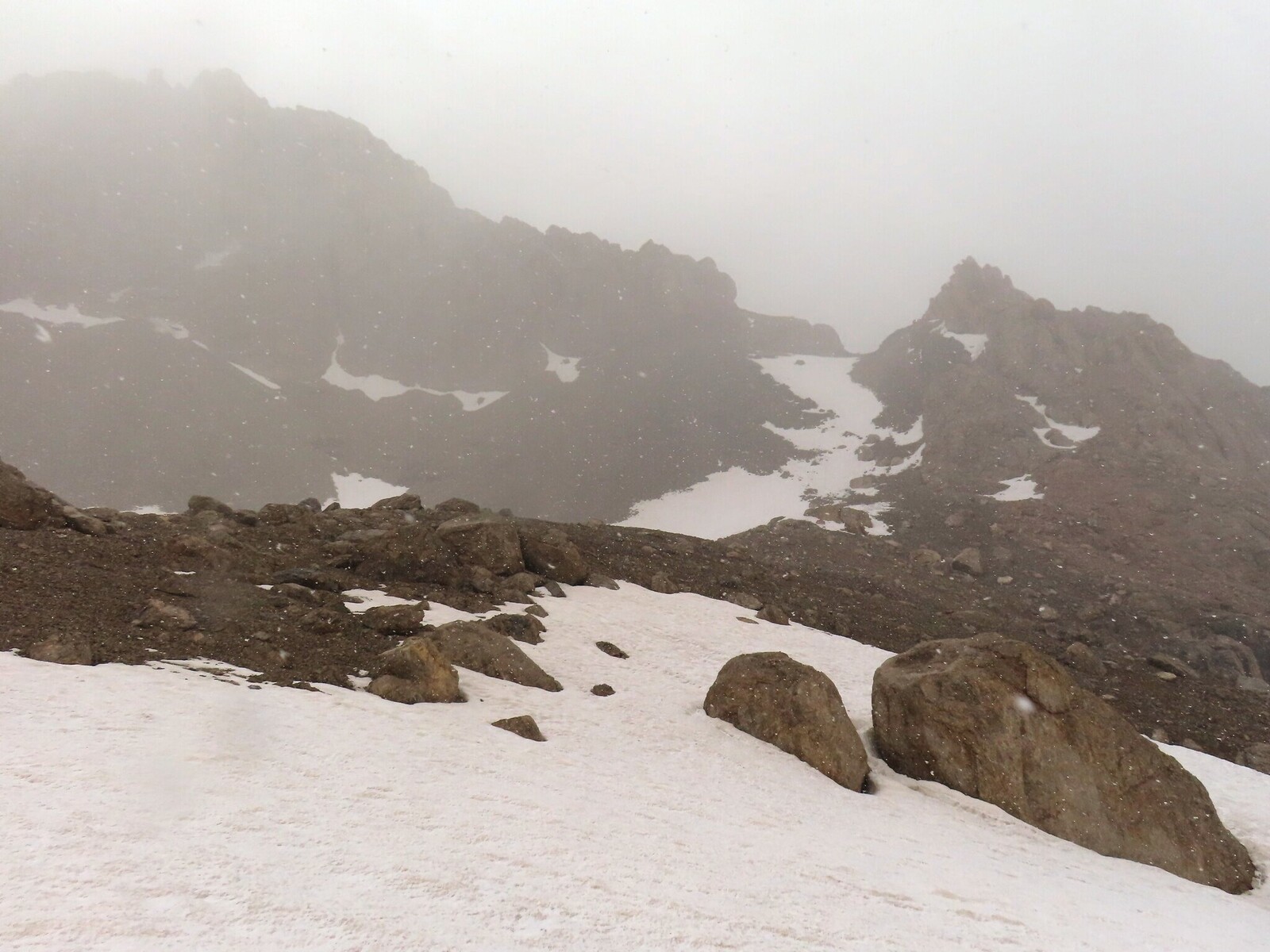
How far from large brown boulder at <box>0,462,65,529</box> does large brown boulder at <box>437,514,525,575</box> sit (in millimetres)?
7917

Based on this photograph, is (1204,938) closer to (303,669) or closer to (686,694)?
(686,694)

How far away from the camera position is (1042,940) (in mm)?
5723

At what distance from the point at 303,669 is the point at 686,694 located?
22.0ft

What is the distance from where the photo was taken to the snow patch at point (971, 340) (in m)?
86.2

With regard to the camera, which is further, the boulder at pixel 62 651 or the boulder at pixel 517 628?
the boulder at pixel 517 628

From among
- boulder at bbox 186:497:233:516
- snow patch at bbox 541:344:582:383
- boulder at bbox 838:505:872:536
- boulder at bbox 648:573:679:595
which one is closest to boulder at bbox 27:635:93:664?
boulder at bbox 186:497:233:516

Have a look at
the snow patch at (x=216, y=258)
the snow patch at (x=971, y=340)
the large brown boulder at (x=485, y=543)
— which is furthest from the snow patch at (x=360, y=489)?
the snow patch at (x=971, y=340)

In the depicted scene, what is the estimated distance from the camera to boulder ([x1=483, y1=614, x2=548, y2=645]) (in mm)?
13180

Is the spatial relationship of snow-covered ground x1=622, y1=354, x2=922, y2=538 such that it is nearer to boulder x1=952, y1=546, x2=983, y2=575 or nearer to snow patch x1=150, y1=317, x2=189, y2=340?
boulder x1=952, y1=546, x2=983, y2=575

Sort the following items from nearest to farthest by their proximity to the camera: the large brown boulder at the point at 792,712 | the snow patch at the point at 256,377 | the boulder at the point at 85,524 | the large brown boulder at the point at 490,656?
1. the large brown boulder at the point at 792,712
2. the large brown boulder at the point at 490,656
3. the boulder at the point at 85,524
4. the snow patch at the point at 256,377

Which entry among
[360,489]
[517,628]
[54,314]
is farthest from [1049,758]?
[54,314]

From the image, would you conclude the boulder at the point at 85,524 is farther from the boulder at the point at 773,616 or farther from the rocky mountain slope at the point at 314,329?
the rocky mountain slope at the point at 314,329

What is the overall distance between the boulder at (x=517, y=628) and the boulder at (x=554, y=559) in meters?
4.60

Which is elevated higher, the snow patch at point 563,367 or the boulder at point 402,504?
the snow patch at point 563,367
